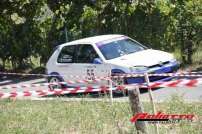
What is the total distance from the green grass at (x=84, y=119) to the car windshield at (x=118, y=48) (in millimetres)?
3906

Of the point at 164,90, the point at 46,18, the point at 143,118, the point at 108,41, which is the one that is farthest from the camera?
the point at 46,18

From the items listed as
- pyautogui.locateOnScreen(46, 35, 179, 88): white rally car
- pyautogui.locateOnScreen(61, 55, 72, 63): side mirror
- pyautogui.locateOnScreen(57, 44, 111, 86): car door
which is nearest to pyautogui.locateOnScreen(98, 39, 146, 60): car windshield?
pyautogui.locateOnScreen(46, 35, 179, 88): white rally car

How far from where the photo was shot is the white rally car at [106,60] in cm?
1628

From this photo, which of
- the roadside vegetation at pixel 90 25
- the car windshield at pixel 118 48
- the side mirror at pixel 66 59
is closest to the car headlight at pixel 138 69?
the car windshield at pixel 118 48

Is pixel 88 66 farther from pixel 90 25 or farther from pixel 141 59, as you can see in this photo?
pixel 90 25

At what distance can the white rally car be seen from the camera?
53.4 feet

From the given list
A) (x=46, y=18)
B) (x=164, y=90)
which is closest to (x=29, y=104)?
(x=164, y=90)

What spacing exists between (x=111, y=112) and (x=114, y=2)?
13663mm

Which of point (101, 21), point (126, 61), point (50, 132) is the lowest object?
point (50, 132)

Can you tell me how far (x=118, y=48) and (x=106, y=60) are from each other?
753mm

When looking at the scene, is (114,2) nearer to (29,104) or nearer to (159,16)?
(159,16)

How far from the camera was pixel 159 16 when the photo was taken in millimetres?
22875

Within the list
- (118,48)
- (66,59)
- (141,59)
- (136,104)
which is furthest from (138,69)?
(136,104)

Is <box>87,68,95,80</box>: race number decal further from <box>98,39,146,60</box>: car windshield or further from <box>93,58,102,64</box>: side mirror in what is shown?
<box>98,39,146,60</box>: car windshield
